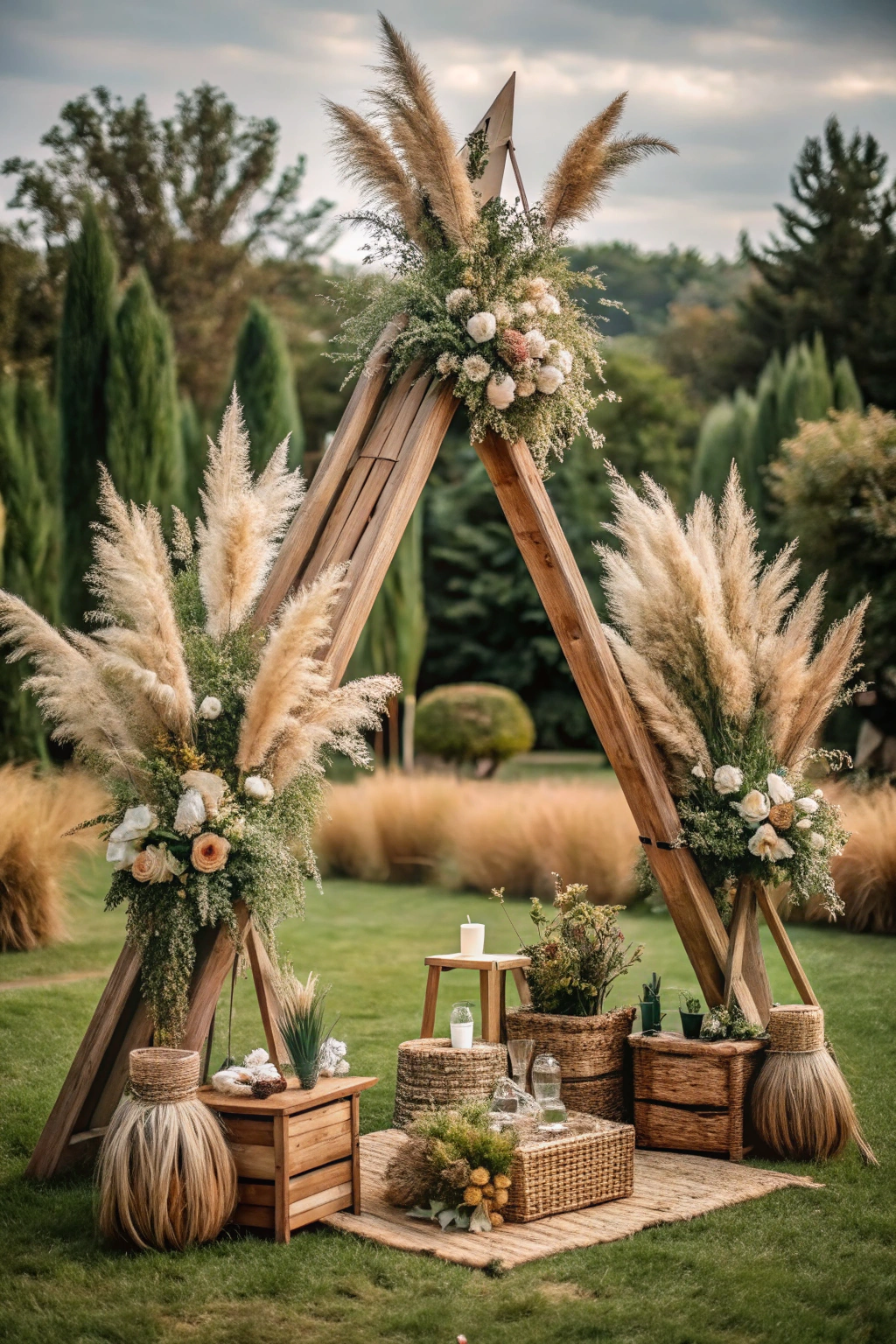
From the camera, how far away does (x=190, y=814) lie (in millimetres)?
3619

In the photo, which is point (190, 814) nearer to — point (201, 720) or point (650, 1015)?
point (201, 720)

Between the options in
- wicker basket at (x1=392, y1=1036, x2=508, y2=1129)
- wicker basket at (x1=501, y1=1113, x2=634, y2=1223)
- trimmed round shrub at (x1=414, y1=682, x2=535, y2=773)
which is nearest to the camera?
wicker basket at (x1=501, y1=1113, x2=634, y2=1223)

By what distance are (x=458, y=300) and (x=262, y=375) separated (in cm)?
951

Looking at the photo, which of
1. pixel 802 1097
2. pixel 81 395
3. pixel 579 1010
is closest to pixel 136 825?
pixel 579 1010

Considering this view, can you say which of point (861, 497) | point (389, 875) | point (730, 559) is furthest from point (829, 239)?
point (730, 559)

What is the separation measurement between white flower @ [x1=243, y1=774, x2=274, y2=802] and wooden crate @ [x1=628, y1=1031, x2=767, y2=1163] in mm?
1598

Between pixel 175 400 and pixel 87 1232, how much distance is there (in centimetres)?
959

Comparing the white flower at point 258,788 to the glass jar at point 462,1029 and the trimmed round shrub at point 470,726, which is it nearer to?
the glass jar at point 462,1029

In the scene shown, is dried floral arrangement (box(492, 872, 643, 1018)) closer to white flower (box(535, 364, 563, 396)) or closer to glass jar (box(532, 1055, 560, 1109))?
glass jar (box(532, 1055, 560, 1109))

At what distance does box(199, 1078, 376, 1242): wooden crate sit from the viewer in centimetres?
352

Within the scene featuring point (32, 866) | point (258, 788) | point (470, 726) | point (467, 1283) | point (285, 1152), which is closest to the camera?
point (467, 1283)

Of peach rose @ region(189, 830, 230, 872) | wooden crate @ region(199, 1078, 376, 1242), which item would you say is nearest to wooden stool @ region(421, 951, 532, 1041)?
wooden crate @ region(199, 1078, 376, 1242)

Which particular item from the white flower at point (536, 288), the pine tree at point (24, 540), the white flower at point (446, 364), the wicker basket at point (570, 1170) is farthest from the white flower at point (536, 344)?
the pine tree at point (24, 540)

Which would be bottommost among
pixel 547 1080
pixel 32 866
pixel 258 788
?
pixel 547 1080
